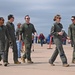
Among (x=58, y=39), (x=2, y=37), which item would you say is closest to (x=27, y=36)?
(x=2, y=37)

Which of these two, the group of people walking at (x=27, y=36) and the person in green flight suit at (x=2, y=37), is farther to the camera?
the person in green flight suit at (x=2, y=37)

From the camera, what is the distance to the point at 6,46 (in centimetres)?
1374

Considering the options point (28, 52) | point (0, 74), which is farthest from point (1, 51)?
point (0, 74)

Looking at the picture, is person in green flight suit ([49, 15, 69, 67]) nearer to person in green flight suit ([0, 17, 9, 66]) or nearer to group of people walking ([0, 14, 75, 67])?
group of people walking ([0, 14, 75, 67])

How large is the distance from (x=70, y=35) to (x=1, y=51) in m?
2.71

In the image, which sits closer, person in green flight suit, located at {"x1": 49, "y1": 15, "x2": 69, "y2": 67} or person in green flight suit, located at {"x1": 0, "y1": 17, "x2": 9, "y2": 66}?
person in green flight suit, located at {"x1": 49, "y1": 15, "x2": 69, "y2": 67}

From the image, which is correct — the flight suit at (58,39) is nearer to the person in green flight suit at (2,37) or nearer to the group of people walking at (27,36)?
the group of people walking at (27,36)

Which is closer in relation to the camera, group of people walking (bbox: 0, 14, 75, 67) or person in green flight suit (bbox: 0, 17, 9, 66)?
group of people walking (bbox: 0, 14, 75, 67)

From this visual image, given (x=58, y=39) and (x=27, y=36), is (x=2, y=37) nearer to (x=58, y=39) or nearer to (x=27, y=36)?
(x=27, y=36)

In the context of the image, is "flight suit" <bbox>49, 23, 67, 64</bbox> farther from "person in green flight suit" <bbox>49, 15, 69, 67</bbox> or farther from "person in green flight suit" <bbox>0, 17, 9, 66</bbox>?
"person in green flight suit" <bbox>0, 17, 9, 66</bbox>

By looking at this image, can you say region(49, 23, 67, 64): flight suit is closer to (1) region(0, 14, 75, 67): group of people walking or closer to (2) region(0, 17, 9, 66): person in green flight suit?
(1) region(0, 14, 75, 67): group of people walking

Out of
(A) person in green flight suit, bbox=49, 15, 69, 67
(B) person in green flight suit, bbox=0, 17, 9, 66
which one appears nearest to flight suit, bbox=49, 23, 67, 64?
(A) person in green flight suit, bbox=49, 15, 69, 67

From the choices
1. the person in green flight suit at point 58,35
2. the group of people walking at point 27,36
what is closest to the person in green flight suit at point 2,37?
the group of people walking at point 27,36

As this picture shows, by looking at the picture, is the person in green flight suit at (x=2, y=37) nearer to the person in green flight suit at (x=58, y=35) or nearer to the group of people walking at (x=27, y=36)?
the group of people walking at (x=27, y=36)
